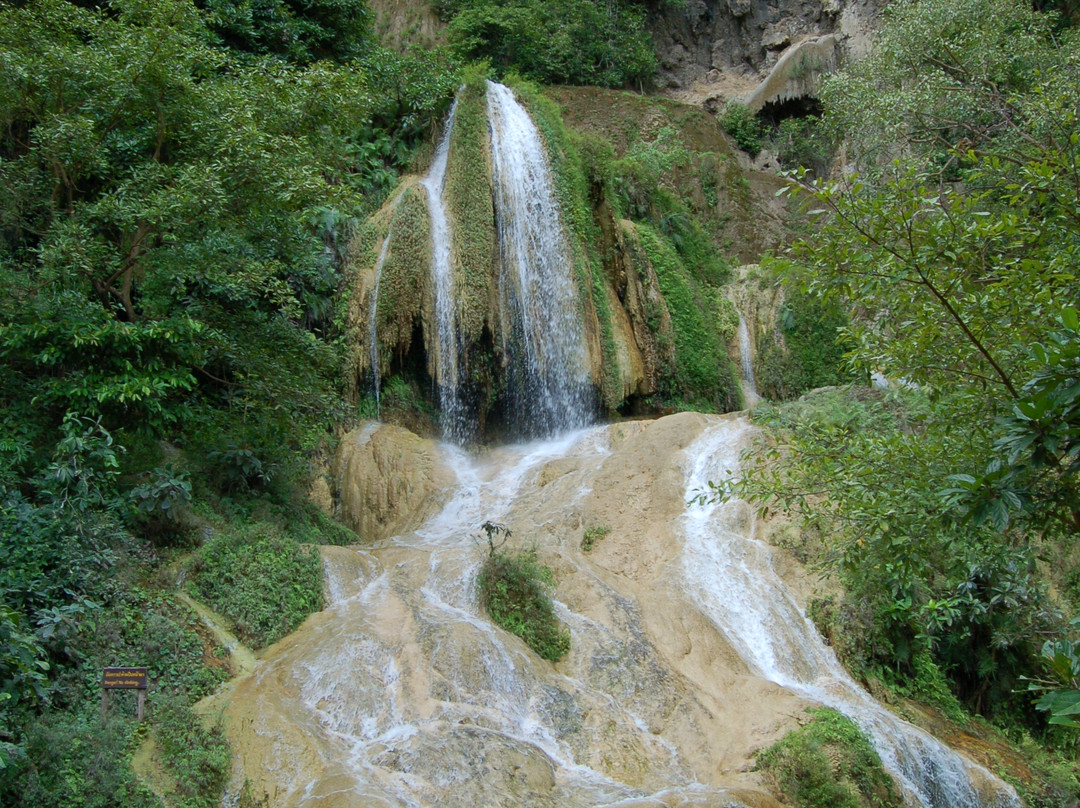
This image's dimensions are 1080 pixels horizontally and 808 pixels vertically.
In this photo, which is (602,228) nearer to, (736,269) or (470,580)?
(736,269)

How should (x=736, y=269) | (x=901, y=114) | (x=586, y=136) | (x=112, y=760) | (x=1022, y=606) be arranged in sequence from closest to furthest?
(x=112, y=760) < (x=1022, y=606) < (x=901, y=114) < (x=586, y=136) < (x=736, y=269)

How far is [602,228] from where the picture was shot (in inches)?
819

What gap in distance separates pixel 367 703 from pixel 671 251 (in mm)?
16734

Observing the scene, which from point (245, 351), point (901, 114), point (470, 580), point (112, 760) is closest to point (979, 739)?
point (470, 580)

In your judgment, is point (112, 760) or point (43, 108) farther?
point (43, 108)

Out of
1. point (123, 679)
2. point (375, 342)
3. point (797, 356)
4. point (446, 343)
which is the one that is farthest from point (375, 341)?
point (797, 356)

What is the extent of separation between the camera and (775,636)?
405 inches

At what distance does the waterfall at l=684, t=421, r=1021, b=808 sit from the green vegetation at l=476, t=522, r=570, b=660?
7.02 feet

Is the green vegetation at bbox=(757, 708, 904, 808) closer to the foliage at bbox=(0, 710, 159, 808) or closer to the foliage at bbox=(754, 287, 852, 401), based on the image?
the foliage at bbox=(0, 710, 159, 808)

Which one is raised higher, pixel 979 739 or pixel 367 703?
pixel 367 703

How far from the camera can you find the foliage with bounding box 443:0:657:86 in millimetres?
27047

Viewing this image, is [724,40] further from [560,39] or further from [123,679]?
[123,679]

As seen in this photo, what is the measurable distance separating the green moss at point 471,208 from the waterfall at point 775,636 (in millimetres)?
6147

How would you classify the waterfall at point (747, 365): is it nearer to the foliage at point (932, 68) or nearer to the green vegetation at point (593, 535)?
the foliage at point (932, 68)
